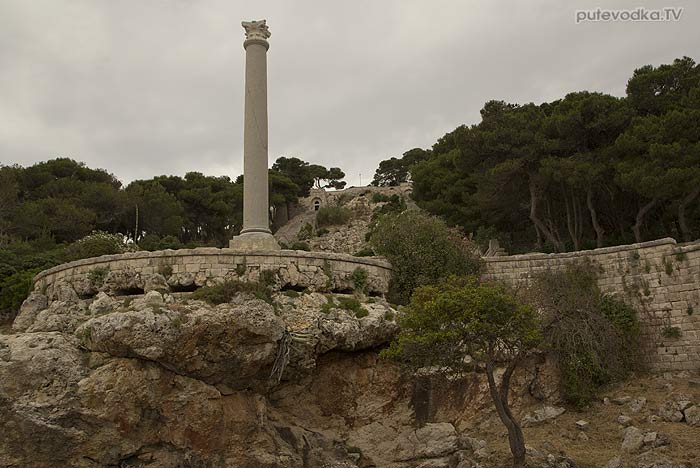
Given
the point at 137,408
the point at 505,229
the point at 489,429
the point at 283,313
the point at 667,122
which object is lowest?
the point at 489,429

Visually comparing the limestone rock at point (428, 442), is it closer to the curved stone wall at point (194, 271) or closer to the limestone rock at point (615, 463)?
the limestone rock at point (615, 463)

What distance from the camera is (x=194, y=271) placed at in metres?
18.3

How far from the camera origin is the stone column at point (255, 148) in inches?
807

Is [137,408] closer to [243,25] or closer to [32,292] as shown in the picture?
[32,292]

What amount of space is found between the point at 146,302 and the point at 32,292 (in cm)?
768

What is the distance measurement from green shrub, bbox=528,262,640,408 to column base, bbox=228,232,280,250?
28.7 ft

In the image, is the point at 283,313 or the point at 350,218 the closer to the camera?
the point at 283,313

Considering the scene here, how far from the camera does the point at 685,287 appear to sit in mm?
20266

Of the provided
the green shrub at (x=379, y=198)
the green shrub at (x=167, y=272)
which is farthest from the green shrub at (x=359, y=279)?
the green shrub at (x=379, y=198)

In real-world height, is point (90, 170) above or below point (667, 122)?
above

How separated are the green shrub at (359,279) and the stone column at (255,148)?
8.88 ft

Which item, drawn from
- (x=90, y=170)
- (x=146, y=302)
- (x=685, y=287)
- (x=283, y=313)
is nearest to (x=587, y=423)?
(x=685, y=287)

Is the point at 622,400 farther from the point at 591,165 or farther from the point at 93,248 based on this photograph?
the point at 93,248

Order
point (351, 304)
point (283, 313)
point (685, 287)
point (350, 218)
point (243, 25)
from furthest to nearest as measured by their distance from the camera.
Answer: point (350, 218) < point (243, 25) < point (685, 287) < point (351, 304) < point (283, 313)
